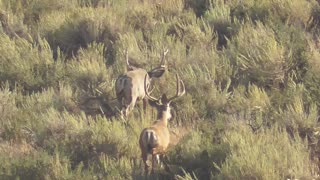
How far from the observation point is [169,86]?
42.4ft

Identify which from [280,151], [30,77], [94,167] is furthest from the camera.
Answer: [30,77]

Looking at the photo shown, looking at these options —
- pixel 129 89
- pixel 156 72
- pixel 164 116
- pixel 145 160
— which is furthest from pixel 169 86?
pixel 145 160

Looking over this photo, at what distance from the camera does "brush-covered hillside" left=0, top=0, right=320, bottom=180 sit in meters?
9.91

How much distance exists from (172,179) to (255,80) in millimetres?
3654

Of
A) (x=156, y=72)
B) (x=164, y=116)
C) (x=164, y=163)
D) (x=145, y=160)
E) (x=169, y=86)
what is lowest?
(x=164, y=163)

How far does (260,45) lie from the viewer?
13508mm

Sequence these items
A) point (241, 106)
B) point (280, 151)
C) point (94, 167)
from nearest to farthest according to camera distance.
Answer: point (280, 151) → point (94, 167) → point (241, 106)

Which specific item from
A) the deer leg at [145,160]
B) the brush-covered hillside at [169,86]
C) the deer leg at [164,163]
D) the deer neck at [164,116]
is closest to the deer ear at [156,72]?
the brush-covered hillside at [169,86]

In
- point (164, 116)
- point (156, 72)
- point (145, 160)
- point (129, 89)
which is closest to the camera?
point (145, 160)

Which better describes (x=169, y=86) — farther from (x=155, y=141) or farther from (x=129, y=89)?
(x=155, y=141)

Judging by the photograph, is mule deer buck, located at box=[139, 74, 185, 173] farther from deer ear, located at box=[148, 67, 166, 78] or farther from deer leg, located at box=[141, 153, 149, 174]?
deer ear, located at box=[148, 67, 166, 78]

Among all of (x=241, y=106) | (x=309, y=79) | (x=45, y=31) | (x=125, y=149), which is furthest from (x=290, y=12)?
(x=125, y=149)

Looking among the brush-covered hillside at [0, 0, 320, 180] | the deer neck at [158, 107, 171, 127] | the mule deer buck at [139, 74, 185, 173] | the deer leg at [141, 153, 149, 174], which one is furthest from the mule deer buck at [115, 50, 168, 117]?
the deer leg at [141, 153, 149, 174]

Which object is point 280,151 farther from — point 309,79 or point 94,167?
point 309,79
